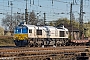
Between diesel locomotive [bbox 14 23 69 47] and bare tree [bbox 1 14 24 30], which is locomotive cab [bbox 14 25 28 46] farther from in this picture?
bare tree [bbox 1 14 24 30]

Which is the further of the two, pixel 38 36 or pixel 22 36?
pixel 38 36

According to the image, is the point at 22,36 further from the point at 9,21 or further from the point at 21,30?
the point at 9,21

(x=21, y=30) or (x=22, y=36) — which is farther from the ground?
(x=21, y=30)

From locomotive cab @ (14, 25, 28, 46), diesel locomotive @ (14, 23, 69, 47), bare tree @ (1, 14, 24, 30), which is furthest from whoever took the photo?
bare tree @ (1, 14, 24, 30)

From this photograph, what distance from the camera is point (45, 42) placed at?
120 feet

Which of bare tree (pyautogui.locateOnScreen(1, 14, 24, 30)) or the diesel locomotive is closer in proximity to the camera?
the diesel locomotive

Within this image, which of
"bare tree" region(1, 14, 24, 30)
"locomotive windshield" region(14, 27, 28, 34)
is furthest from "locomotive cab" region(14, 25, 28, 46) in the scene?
"bare tree" region(1, 14, 24, 30)

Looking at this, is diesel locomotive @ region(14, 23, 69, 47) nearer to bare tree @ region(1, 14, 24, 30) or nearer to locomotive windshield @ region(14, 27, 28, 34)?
locomotive windshield @ region(14, 27, 28, 34)

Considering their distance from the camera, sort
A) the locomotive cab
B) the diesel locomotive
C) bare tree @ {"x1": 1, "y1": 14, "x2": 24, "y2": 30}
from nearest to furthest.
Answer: the locomotive cab → the diesel locomotive → bare tree @ {"x1": 1, "y1": 14, "x2": 24, "y2": 30}

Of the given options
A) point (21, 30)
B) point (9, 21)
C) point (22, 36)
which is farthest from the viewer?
point (9, 21)

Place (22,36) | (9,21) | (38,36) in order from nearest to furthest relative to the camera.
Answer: (22,36), (38,36), (9,21)

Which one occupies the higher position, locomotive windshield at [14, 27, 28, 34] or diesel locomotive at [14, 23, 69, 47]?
locomotive windshield at [14, 27, 28, 34]

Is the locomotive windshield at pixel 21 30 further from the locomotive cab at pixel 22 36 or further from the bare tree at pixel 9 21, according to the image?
the bare tree at pixel 9 21

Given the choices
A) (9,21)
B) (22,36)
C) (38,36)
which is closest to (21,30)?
(22,36)
